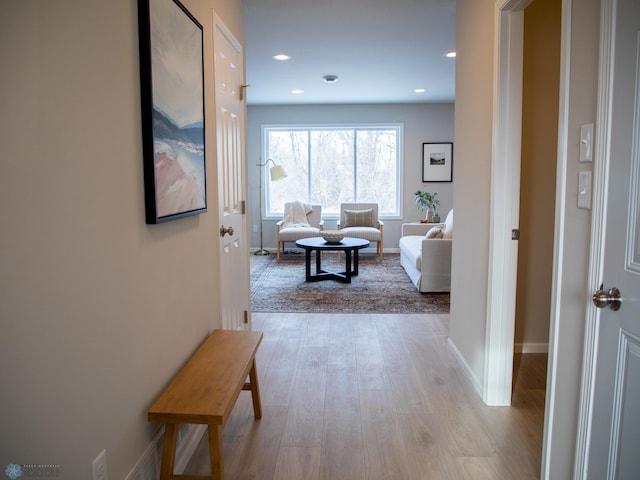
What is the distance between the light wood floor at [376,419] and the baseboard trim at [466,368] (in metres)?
0.04

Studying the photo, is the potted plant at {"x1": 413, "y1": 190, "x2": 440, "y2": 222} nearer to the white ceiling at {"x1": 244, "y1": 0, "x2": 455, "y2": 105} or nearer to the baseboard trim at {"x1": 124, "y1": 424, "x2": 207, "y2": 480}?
the white ceiling at {"x1": 244, "y1": 0, "x2": 455, "y2": 105}

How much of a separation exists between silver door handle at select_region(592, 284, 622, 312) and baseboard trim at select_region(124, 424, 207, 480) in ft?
5.09

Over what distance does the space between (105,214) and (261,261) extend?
5.75m

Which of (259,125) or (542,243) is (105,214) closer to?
(542,243)

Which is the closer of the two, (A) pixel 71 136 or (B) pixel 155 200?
(A) pixel 71 136

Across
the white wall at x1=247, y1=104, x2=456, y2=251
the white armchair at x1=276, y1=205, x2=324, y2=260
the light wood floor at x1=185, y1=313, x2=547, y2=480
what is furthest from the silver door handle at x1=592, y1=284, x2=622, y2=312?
the white wall at x1=247, y1=104, x2=456, y2=251

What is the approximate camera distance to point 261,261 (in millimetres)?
7074

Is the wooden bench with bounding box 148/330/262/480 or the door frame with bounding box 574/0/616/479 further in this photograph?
the wooden bench with bounding box 148/330/262/480

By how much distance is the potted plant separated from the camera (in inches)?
299

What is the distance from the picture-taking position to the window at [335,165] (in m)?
7.90

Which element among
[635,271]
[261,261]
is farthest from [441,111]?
[635,271]

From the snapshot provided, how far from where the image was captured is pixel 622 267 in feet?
4.42

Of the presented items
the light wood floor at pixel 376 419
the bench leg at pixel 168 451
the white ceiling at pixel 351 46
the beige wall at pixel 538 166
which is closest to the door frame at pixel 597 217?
the light wood floor at pixel 376 419

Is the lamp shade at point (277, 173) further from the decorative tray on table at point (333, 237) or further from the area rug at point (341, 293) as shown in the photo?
the decorative tray on table at point (333, 237)
